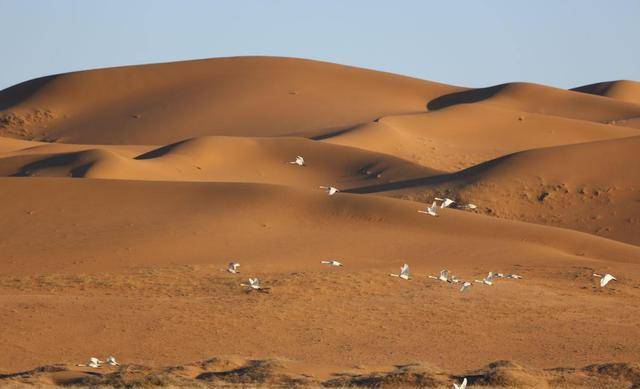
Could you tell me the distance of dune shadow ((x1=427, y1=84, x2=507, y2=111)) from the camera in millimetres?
87863

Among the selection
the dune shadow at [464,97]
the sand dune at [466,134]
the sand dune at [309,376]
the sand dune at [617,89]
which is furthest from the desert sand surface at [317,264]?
the sand dune at [617,89]

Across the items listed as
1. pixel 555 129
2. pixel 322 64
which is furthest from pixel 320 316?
pixel 322 64

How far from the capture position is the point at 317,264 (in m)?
35.1

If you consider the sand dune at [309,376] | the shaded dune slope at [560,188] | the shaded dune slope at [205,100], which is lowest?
the sand dune at [309,376]

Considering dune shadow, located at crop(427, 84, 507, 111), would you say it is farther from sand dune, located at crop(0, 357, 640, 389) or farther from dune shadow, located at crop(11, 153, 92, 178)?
sand dune, located at crop(0, 357, 640, 389)

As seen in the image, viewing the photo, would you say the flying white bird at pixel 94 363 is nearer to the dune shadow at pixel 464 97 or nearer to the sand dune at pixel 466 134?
the sand dune at pixel 466 134

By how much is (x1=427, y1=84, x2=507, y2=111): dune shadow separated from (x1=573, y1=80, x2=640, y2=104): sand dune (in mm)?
12053

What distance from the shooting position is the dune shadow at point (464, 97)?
87.9 meters

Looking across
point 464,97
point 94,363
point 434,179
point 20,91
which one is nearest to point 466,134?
point 464,97

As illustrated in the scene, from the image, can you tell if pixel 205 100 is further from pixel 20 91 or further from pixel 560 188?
pixel 560 188

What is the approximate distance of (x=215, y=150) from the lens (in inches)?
2394

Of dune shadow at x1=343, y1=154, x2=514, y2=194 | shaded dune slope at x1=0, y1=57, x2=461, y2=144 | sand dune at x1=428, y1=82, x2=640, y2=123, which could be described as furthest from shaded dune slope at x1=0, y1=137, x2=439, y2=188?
sand dune at x1=428, y1=82, x2=640, y2=123

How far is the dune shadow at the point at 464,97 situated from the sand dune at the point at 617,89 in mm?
12053

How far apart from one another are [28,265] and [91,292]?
3.52m
